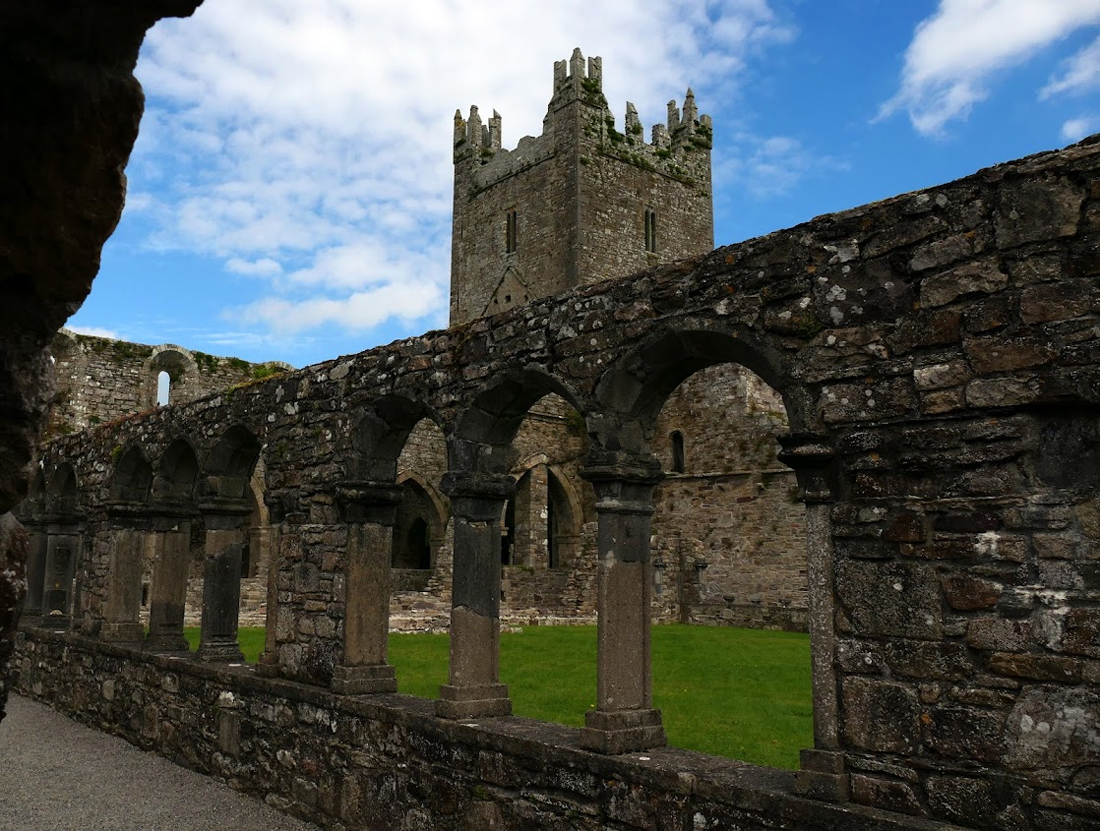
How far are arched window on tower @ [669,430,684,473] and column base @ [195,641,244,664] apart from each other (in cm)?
1574

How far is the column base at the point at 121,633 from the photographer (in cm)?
1105

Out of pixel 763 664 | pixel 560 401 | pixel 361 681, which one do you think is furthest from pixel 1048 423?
pixel 560 401

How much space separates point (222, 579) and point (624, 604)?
5.56 meters

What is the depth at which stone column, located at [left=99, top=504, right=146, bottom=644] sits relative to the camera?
1118cm

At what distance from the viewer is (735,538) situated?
71.4 ft

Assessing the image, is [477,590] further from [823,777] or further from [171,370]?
[171,370]

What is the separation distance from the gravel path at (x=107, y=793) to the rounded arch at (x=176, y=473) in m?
2.72

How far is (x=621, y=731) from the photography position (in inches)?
210

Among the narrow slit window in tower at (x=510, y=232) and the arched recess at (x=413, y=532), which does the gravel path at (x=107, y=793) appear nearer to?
the arched recess at (x=413, y=532)

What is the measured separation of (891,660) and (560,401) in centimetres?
2147

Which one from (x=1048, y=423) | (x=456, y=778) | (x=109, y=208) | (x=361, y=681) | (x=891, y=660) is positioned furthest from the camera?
(x=361, y=681)

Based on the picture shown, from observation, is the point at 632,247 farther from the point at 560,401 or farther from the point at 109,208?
the point at 109,208

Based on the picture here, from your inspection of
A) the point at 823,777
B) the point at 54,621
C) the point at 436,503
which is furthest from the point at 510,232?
the point at 823,777

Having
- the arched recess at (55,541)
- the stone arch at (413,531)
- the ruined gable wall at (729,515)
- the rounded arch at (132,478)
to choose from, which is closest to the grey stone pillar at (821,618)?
the rounded arch at (132,478)
